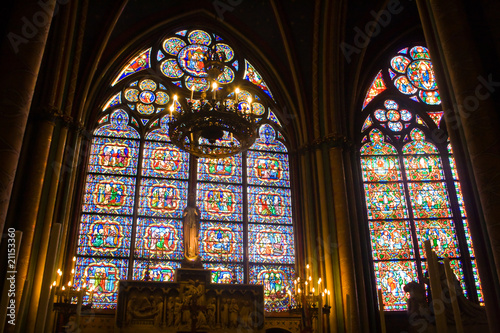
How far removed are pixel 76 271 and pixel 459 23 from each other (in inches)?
483

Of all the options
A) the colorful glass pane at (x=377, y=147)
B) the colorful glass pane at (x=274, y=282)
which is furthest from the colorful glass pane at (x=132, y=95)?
the colorful glass pane at (x=377, y=147)

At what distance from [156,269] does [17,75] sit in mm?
9166

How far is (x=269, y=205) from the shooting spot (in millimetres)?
17562

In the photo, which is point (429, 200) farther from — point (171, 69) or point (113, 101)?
point (113, 101)

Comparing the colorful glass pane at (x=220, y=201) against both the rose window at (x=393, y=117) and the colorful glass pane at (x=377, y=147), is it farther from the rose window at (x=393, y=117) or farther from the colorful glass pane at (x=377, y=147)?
the rose window at (x=393, y=117)

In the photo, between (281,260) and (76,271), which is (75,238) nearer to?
(76,271)

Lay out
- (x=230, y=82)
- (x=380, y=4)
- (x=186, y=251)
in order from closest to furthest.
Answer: (x=186, y=251)
(x=380, y=4)
(x=230, y=82)

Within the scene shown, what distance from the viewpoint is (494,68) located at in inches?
312

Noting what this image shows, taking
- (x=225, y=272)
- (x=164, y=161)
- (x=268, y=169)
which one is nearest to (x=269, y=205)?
(x=268, y=169)

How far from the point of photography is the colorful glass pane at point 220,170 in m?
17.5

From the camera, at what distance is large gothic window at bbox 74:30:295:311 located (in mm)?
15797

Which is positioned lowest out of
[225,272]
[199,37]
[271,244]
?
[225,272]

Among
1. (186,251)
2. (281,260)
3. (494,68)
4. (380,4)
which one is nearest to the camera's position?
(494,68)

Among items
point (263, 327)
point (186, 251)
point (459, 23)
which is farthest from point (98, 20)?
point (459, 23)
